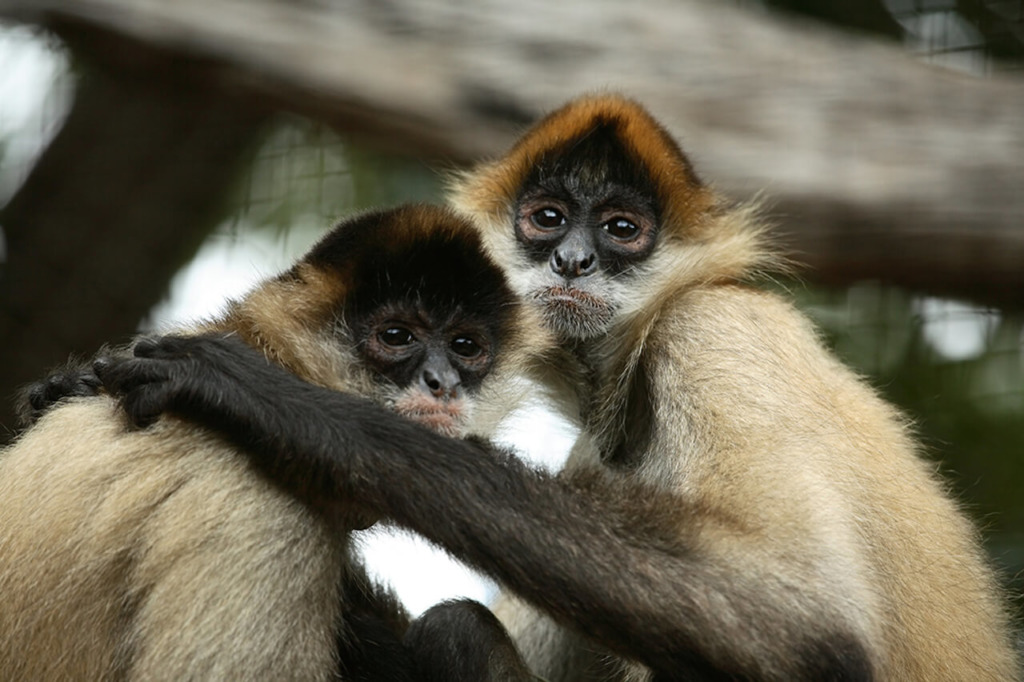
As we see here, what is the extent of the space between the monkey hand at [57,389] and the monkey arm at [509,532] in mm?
631

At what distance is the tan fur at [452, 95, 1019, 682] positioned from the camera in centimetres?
408

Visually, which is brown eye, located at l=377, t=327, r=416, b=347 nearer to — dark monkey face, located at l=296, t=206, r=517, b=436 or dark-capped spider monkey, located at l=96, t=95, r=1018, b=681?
dark monkey face, located at l=296, t=206, r=517, b=436

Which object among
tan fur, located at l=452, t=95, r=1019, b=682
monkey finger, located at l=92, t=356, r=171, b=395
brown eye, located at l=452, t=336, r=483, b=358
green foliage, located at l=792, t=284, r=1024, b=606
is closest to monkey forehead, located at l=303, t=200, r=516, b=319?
brown eye, located at l=452, t=336, r=483, b=358

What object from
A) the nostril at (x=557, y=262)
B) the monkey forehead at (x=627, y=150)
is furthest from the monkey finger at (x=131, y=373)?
the monkey forehead at (x=627, y=150)

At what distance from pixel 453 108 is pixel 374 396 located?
2849 mm

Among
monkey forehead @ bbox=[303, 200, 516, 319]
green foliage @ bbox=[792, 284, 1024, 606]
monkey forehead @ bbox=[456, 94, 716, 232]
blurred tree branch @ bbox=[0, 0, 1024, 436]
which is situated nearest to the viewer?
monkey forehead @ bbox=[303, 200, 516, 319]

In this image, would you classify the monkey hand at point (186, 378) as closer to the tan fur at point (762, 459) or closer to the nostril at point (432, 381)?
the nostril at point (432, 381)

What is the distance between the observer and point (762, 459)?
4.24 m

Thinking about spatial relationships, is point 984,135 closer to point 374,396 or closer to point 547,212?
point 547,212

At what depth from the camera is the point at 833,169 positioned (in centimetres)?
693

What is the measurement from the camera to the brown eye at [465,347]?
488 centimetres

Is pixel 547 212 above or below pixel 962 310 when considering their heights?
above

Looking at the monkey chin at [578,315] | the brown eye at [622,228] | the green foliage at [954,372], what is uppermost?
the brown eye at [622,228]

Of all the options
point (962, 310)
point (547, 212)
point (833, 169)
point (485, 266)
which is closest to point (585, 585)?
point (485, 266)
